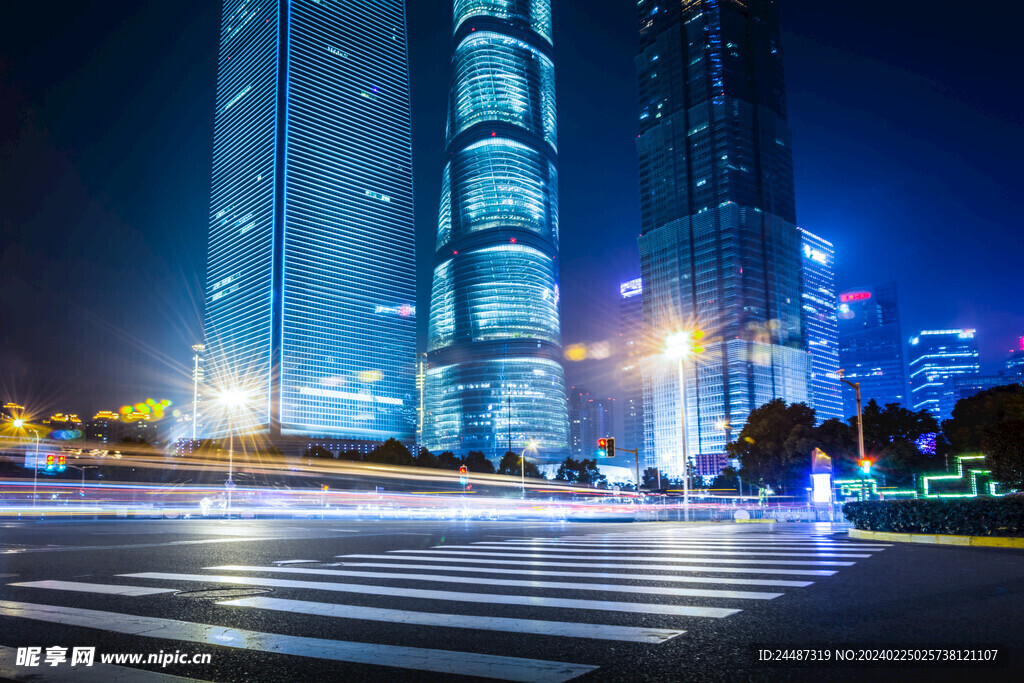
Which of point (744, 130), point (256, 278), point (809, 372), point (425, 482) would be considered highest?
point (744, 130)

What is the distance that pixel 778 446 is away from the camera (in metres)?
69.8

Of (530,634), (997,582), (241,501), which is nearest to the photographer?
(530,634)

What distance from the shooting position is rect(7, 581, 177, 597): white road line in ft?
29.4

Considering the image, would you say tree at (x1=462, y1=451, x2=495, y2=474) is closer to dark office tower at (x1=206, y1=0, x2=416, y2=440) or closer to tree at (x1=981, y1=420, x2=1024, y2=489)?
dark office tower at (x1=206, y1=0, x2=416, y2=440)

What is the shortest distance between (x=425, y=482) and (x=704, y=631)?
336 feet

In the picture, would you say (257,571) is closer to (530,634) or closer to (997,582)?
(530,634)

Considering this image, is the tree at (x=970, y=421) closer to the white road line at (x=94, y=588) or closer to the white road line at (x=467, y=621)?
the white road line at (x=467, y=621)

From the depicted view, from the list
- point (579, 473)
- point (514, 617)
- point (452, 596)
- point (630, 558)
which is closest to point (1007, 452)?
point (630, 558)

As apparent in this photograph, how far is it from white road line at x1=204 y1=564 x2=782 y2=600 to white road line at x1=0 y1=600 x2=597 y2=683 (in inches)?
154

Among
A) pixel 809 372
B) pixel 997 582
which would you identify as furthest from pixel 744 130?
pixel 997 582

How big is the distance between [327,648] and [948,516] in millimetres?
16987

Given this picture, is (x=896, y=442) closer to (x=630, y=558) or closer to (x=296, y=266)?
(x=630, y=558)

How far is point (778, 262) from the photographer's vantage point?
647 feet

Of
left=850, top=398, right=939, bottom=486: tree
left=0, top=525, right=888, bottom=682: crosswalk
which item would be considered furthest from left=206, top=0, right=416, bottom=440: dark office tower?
left=0, top=525, right=888, bottom=682: crosswalk
